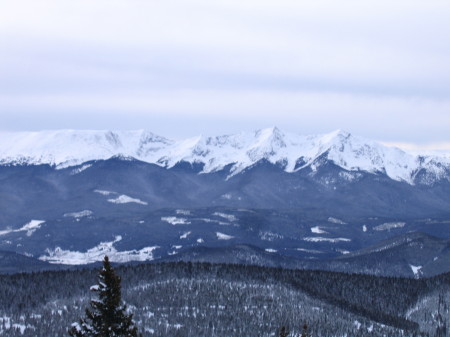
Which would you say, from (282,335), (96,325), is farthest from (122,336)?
(282,335)

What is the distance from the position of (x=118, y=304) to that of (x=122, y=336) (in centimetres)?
297

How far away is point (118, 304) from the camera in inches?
2899

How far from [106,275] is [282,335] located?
1546 centimetres

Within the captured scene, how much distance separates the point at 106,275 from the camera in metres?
72.9

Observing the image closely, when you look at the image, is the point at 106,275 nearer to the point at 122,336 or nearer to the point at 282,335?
the point at 122,336

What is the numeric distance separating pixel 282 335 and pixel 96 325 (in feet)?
52.1

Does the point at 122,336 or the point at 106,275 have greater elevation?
the point at 106,275

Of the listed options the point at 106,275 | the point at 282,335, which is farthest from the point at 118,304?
Answer: the point at 282,335

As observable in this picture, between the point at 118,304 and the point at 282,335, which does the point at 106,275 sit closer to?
the point at 118,304

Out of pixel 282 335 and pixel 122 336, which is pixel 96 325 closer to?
pixel 122 336

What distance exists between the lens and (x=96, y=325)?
245 ft

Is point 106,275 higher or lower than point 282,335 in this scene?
higher

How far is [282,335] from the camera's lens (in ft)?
238

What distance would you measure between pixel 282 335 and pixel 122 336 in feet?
44.7
